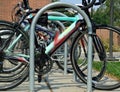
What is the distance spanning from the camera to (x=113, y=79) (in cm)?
624

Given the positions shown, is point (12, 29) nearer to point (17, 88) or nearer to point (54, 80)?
point (17, 88)

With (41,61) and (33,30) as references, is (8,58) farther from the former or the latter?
(33,30)

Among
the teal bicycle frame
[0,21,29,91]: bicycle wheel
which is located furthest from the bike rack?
[0,21,29,91]: bicycle wheel

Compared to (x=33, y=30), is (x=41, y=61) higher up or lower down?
lower down

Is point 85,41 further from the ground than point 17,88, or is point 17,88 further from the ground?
point 85,41

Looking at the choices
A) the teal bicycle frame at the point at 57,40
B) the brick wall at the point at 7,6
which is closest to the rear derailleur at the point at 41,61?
the teal bicycle frame at the point at 57,40

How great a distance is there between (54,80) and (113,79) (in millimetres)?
953

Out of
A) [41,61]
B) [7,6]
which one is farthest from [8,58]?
[7,6]

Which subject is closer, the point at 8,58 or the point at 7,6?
the point at 8,58

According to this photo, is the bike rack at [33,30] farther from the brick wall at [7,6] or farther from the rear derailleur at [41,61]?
the brick wall at [7,6]

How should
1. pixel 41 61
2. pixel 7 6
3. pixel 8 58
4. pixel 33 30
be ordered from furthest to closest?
1. pixel 7 6
2. pixel 8 58
3. pixel 41 61
4. pixel 33 30

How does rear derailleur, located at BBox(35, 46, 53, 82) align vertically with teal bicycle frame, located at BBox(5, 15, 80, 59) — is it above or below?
below

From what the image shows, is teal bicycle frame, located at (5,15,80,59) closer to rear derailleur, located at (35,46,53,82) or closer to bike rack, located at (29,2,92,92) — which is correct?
rear derailleur, located at (35,46,53,82)

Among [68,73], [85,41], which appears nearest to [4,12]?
[68,73]
